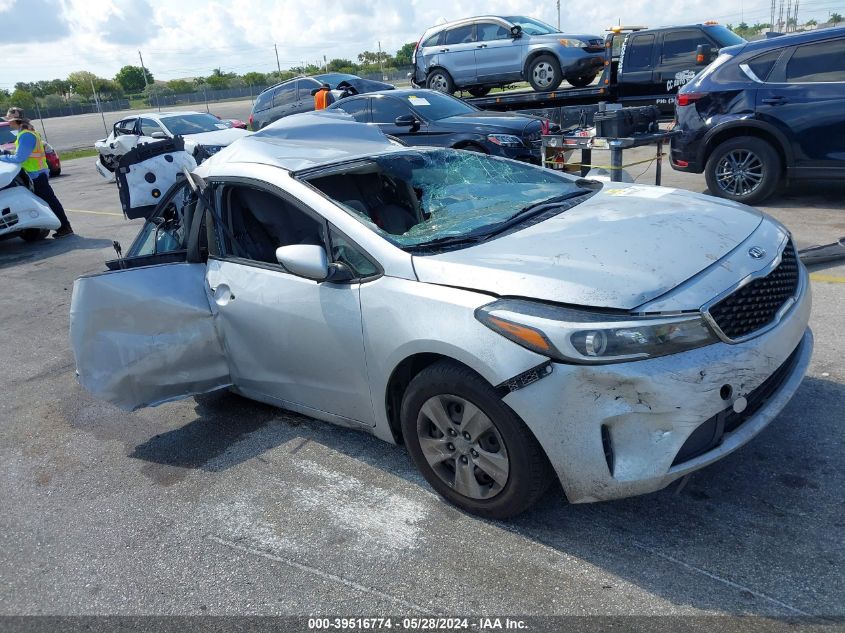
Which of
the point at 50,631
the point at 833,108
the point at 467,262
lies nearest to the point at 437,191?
the point at 467,262

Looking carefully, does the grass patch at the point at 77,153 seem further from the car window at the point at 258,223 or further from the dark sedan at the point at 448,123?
the car window at the point at 258,223

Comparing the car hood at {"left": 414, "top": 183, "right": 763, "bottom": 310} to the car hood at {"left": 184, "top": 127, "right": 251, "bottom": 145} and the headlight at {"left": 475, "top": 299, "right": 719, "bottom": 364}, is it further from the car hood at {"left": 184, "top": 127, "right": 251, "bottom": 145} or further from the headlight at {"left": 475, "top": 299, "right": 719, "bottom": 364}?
the car hood at {"left": 184, "top": 127, "right": 251, "bottom": 145}

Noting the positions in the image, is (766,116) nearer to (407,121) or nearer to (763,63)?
(763,63)

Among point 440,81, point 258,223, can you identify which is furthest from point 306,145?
point 440,81

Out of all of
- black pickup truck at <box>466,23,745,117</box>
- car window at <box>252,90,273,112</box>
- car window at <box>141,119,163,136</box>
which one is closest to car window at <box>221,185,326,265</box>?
black pickup truck at <box>466,23,745,117</box>

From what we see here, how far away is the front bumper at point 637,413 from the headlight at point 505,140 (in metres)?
7.52

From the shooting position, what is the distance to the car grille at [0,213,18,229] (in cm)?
1056

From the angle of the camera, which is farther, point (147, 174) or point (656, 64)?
point (656, 64)

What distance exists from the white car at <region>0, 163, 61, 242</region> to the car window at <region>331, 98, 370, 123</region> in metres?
4.77

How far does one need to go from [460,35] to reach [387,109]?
4267mm

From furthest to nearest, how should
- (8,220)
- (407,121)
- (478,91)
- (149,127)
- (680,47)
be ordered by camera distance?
1. (149,127)
2. (478,91)
3. (680,47)
4. (407,121)
5. (8,220)

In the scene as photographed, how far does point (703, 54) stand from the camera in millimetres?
12891

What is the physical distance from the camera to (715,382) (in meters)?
2.69

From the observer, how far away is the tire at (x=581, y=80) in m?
13.8
